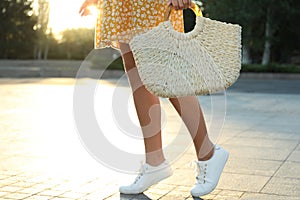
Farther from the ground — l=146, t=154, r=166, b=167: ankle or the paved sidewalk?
l=146, t=154, r=166, b=167: ankle

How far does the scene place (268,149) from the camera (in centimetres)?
438

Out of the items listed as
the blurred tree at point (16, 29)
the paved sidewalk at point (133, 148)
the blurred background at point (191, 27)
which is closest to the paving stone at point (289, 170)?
the paved sidewalk at point (133, 148)

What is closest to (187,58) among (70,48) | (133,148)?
(133,148)

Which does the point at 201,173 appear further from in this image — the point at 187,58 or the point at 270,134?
the point at 270,134

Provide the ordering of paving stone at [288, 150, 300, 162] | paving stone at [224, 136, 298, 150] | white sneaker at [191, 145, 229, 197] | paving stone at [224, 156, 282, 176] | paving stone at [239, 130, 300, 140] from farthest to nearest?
paving stone at [239, 130, 300, 140] → paving stone at [224, 136, 298, 150] → paving stone at [288, 150, 300, 162] → paving stone at [224, 156, 282, 176] → white sneaker at [191, 145, 229, 197]

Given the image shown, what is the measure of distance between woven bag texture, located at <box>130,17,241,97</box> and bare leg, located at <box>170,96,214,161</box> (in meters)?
0.24

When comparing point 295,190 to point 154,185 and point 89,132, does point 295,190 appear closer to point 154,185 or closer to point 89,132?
point 154,185

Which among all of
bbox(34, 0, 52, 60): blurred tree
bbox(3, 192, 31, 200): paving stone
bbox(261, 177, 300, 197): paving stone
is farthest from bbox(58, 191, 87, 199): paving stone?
bbox(34, 0, 52, 60): blurred tree

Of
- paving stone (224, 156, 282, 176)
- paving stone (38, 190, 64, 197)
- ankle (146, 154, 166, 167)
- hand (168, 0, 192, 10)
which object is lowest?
paving stone (224, 156, 282, 176)

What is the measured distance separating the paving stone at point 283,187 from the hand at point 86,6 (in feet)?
4.38

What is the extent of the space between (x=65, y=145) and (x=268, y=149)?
5.03 feet

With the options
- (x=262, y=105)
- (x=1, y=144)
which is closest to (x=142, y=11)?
(x=1, y=144)

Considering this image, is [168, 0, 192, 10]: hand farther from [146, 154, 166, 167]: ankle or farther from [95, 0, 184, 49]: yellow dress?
[146, 154, 166, 167]: ankle

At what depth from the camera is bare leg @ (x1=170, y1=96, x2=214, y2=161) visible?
283 cm
